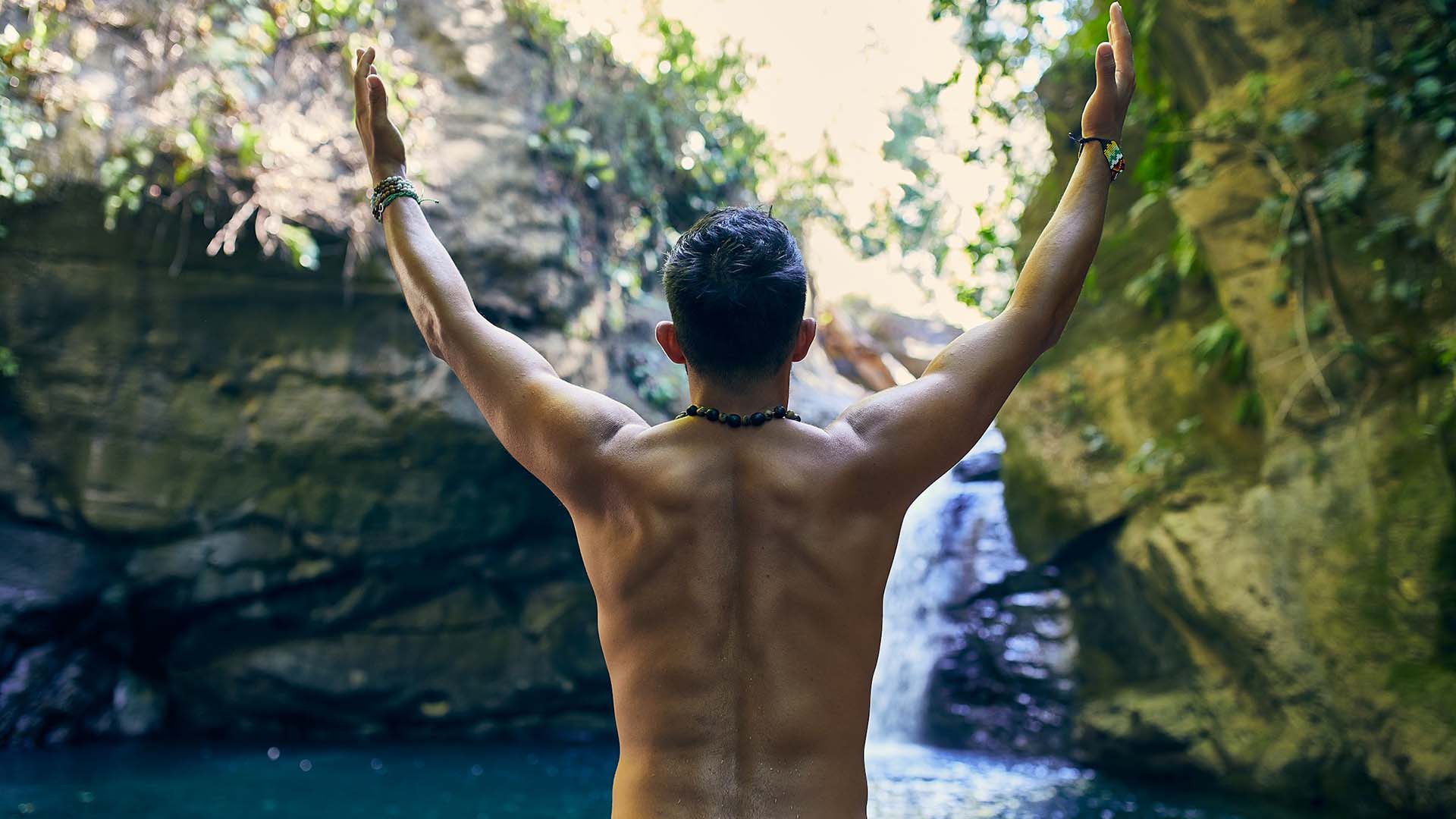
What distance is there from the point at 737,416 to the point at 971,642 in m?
7.17

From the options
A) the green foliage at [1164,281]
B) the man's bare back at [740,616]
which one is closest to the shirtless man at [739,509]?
the man's bare back at [740,616]

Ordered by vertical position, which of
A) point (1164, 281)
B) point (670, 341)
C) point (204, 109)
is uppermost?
point (204, 109)

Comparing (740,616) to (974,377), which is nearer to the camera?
(740,616)

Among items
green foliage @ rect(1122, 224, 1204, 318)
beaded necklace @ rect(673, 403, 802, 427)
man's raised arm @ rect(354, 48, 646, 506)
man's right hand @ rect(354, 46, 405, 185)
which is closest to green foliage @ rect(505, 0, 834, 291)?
green foliage @ rect(1122, 224, 1204, 318)

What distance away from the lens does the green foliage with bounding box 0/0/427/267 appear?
592cm

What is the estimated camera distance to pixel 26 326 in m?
6.22

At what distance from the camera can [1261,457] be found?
19.0ft

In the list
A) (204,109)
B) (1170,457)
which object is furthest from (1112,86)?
(204,109)

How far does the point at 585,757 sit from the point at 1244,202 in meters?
5.38

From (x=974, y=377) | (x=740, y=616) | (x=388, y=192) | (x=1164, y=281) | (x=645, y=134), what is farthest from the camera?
(x=645, y=134)

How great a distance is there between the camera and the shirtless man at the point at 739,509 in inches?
50.1

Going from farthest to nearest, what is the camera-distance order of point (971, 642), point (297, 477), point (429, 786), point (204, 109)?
point (971, 642), point (297, 477), point (204, 109), point (429, 786)

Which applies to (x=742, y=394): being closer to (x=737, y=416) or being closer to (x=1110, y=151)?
(x=737, y=416)

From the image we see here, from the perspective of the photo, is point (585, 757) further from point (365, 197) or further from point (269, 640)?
point (365, 197)
